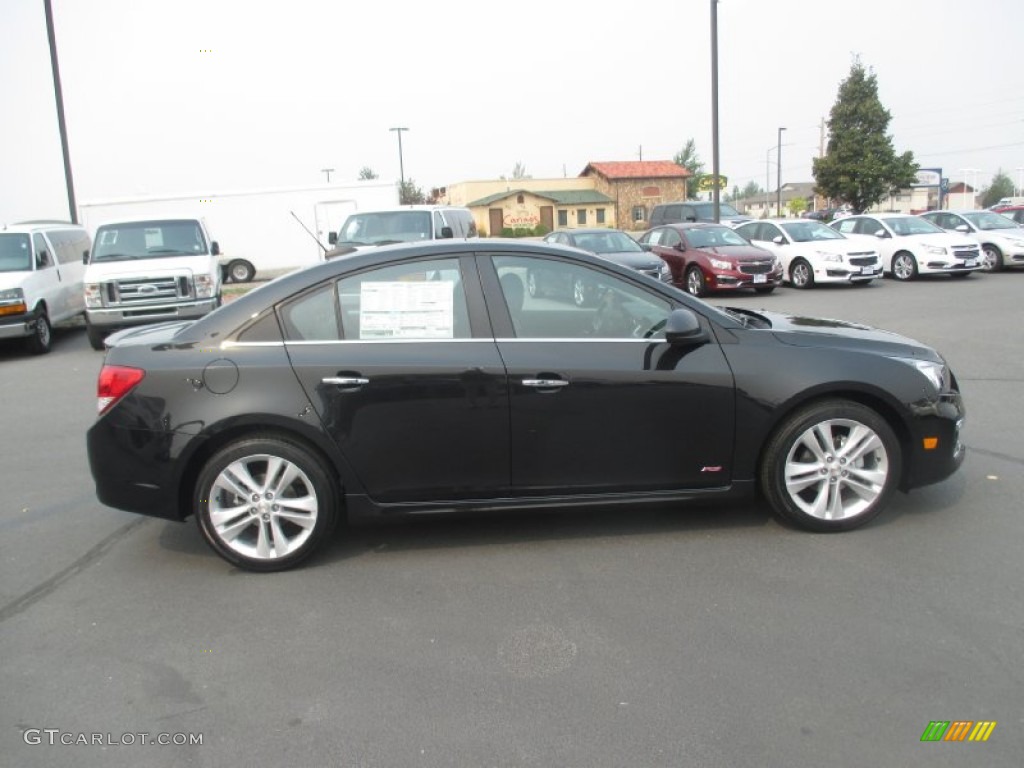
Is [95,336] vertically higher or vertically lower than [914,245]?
lower

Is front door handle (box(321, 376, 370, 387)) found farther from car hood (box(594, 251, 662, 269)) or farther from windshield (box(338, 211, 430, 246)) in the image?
car hood (box(594, 251, 662, 269))

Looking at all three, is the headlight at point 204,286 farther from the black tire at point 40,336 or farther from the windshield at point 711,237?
the windshield at point 711,237

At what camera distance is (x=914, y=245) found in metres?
18.5

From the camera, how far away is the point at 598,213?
65875 mm

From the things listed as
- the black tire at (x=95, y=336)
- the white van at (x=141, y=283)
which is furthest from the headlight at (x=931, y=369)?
the black tire at (x=95, y=336)

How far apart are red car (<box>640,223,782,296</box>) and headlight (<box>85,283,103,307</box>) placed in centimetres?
1108

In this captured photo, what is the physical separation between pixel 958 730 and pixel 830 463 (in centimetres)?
174

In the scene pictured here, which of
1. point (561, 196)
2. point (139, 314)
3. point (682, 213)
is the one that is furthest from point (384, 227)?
point (561, 196)

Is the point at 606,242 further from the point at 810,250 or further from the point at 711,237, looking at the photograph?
the point at 810,250

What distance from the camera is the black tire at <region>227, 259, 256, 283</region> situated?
25703 millimetres

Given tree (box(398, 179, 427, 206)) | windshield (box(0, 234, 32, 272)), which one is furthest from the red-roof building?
windshield (box(0, 234, 32, 272))

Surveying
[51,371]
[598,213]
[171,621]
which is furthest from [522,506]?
[598,213]

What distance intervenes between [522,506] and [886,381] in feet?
6.68

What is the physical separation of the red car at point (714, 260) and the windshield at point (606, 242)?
131 cm
